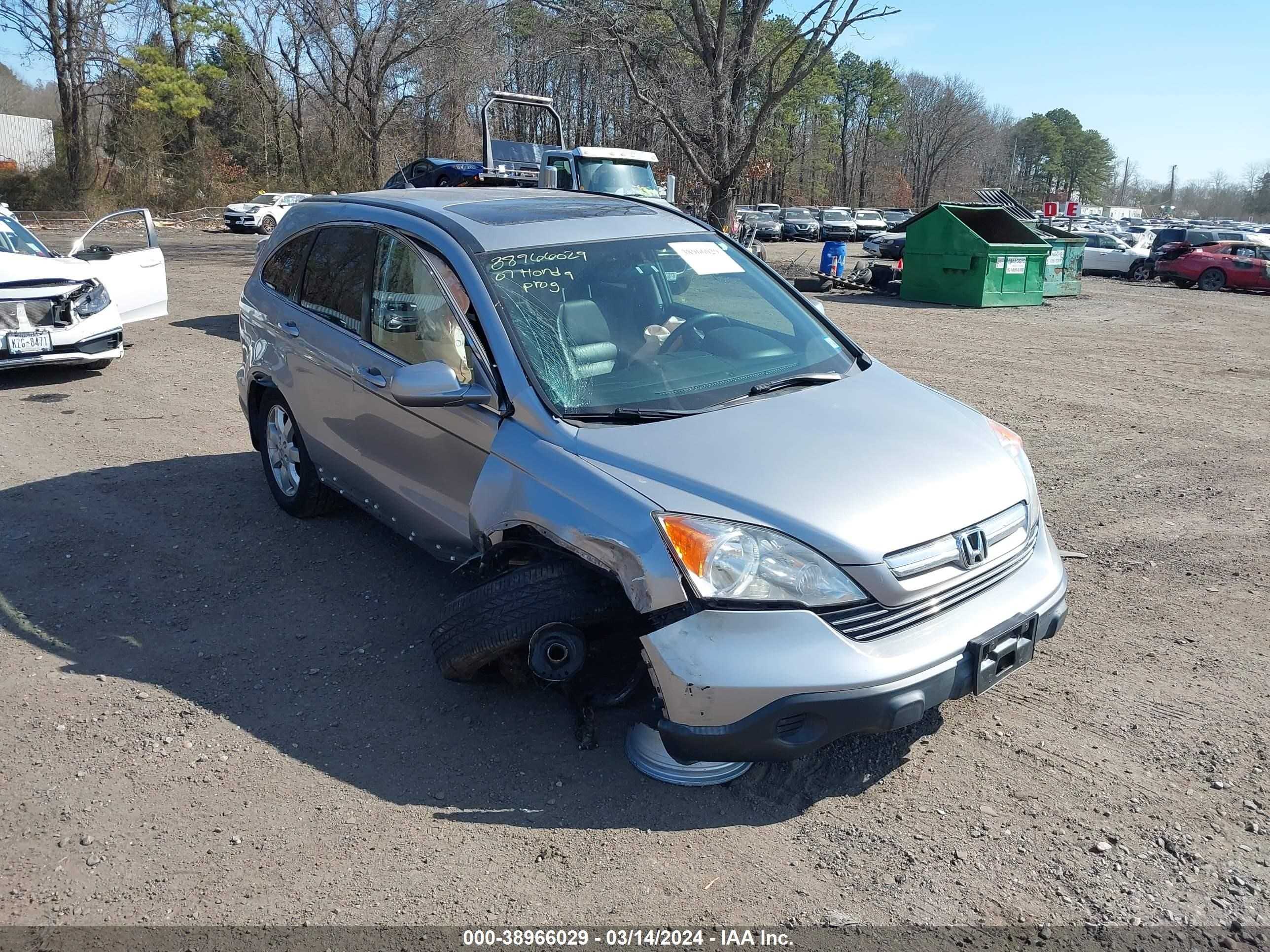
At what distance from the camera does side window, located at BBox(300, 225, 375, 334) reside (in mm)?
4719

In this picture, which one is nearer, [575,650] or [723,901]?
[723,901]

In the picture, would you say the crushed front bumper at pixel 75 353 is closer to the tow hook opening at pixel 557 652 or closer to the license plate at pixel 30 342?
the license plate at pixel 30 342

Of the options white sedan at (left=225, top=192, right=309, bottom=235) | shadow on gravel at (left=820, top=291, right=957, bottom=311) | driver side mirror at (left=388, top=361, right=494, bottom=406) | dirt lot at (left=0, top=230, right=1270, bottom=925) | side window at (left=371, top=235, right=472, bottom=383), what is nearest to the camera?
dirt lot at (left=0, top=230, right=1270, bottom=925)

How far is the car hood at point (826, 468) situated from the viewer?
303 cm

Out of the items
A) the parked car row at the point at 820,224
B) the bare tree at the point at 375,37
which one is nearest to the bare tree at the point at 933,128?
the parked car row at the point at 820,224

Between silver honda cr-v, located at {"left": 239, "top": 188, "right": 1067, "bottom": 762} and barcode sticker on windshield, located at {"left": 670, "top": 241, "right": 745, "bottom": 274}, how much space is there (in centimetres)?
1

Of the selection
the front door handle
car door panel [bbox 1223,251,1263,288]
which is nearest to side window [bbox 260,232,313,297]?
the front door handle

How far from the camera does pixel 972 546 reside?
3193 mm

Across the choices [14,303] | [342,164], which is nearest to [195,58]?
[342,164]

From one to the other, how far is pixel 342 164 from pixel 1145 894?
50.9m

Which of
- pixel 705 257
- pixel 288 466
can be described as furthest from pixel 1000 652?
pixel 288 466

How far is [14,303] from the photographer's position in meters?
8.85

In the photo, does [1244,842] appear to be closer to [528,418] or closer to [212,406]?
[528,418]

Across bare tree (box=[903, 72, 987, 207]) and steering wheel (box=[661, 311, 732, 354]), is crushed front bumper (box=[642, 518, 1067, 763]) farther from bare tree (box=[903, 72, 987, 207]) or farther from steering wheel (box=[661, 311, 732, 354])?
bare tree (box=[903, 72, 987, 207])
